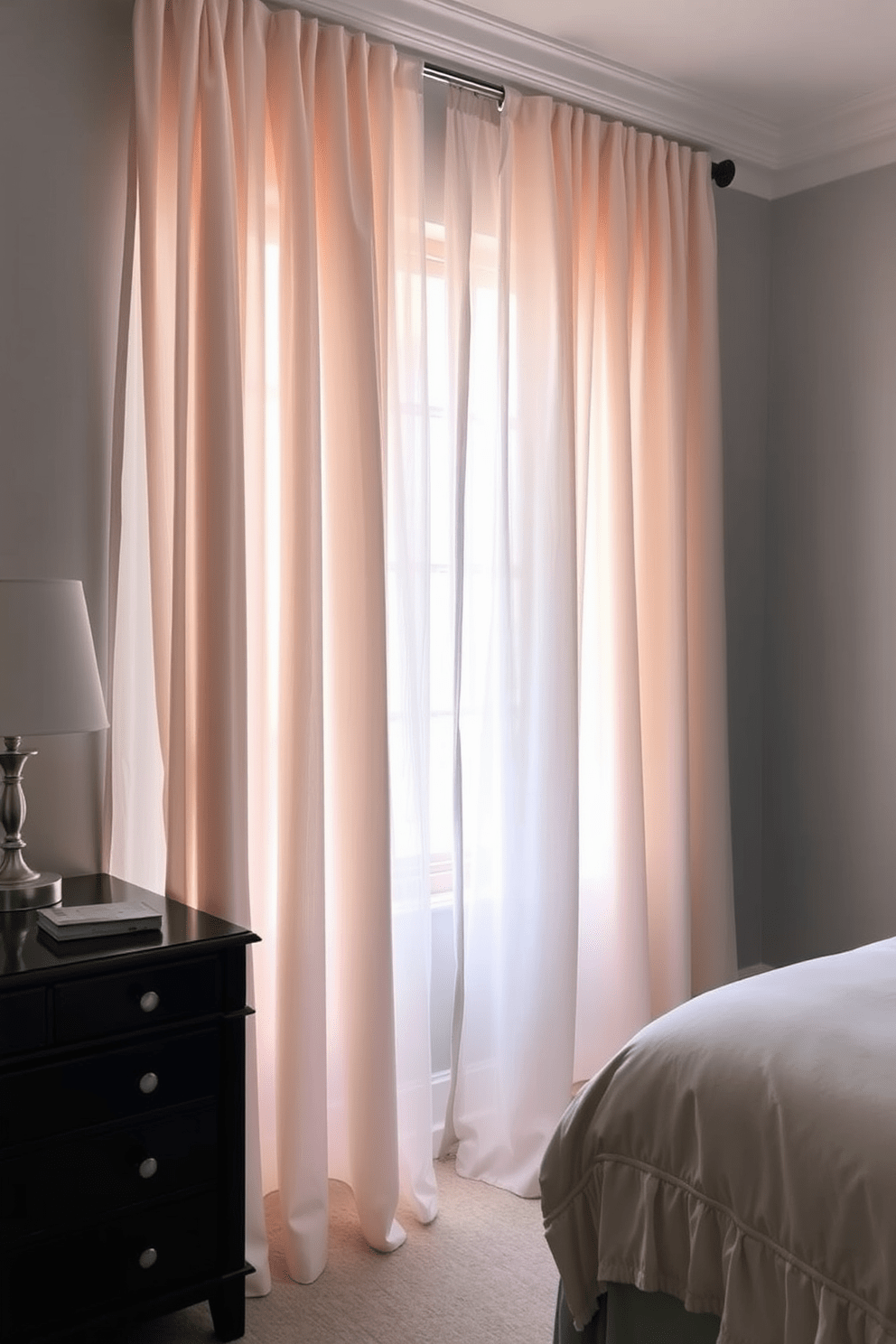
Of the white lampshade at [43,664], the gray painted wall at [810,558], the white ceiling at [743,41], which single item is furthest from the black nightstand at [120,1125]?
the white ceiling at [743,41]

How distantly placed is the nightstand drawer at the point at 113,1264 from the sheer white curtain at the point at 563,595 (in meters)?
0.98

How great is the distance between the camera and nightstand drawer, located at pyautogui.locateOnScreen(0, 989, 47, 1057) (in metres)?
1.98

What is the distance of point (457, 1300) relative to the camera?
247 centimetres

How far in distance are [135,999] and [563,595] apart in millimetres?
1546

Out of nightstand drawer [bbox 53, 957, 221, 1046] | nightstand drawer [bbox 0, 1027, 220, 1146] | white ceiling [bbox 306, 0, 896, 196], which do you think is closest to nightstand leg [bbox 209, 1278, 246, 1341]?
nightstand drawer [bbox 0, 1027, 220, 1146]

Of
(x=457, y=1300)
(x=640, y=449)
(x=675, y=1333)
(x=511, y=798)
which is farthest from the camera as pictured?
(x=640, y=449)

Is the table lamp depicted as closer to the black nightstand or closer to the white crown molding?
the black nightstand

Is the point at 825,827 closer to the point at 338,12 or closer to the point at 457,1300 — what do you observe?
the point at 457,1300

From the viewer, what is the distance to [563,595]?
3.18 meters

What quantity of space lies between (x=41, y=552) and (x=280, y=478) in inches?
20.7

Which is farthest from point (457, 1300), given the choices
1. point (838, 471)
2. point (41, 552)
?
point (838, 471)

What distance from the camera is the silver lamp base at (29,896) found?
2250mm

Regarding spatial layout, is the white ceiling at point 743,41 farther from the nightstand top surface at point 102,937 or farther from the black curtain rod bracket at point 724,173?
the nightstand top surface at point 102,937

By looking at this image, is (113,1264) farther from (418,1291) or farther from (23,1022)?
(418,1291)
